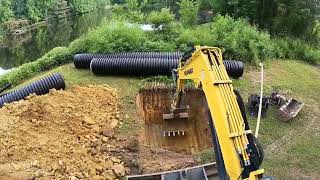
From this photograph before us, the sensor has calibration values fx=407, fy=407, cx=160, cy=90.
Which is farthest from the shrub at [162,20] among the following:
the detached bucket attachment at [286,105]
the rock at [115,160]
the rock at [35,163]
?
the rock at [35,163]

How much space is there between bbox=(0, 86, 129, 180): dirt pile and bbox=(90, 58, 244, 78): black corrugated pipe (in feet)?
5.35

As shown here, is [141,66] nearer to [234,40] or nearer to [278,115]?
[234,40]

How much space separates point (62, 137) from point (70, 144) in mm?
425

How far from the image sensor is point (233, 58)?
1580cm

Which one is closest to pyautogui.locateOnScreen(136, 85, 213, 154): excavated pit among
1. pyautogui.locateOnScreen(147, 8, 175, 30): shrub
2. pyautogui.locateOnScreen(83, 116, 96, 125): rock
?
pyautogui.locateOnScreen(83, 116, 96, 125): rock

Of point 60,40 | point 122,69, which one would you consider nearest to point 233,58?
point 122,69

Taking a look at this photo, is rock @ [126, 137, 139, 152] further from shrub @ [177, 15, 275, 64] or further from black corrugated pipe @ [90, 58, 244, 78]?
shrub @ [177, 15, 275, 64]

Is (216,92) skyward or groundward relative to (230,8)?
skyward

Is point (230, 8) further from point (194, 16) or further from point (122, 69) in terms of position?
point (122, 69)

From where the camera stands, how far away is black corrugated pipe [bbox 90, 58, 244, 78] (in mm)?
14094

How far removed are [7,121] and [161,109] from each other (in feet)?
15.7

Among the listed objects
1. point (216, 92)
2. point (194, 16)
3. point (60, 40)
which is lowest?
point (60, 40)

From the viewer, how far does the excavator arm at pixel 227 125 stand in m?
5.80

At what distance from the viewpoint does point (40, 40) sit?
41.0 metres
